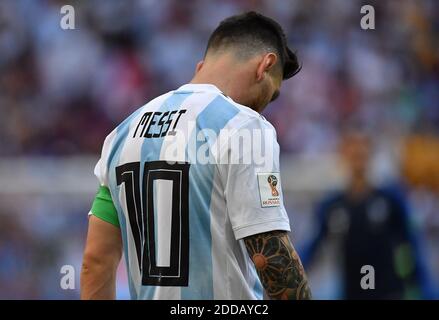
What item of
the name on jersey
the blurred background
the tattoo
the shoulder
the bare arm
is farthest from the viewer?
the blurred background

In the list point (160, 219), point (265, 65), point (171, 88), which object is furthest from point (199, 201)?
point (171, 88)

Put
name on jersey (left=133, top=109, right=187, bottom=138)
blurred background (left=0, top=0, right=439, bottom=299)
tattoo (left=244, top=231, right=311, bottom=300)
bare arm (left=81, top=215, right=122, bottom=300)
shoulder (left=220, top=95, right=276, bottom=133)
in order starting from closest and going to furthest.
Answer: tattoo (left=244, top=231, right=311, bottom=300)
shoulder (left=220, top=95, right=276, bottom=133)
name on jersey (left=133, top=109, right=187, bottom=138)
bare arm (left=81, top=215, right=122, bottom=300)
blurred background (left=0, top=0, right=439, bottom=299)

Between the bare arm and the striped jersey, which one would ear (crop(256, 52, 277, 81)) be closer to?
the striped jersey

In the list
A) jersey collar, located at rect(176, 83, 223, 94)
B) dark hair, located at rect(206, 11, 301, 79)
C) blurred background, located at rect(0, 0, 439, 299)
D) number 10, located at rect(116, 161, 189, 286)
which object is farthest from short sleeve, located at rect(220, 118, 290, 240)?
blurred background, located at rect(0, 0, 439, 299)

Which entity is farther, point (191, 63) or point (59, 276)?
point (191, 63)

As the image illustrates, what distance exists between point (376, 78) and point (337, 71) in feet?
1.19

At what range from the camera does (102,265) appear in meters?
2.85

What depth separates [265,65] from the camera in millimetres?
2889

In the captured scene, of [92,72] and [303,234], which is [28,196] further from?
[303,234]

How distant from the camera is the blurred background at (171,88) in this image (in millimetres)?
7219

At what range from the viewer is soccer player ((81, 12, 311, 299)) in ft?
8.42

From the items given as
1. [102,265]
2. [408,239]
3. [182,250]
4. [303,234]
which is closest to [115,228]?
[102,265]

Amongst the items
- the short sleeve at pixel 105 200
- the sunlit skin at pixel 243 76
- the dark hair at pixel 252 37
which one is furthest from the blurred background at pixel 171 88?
the short sleeve at pixel 105 200

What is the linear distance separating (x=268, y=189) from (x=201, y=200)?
21 cm
